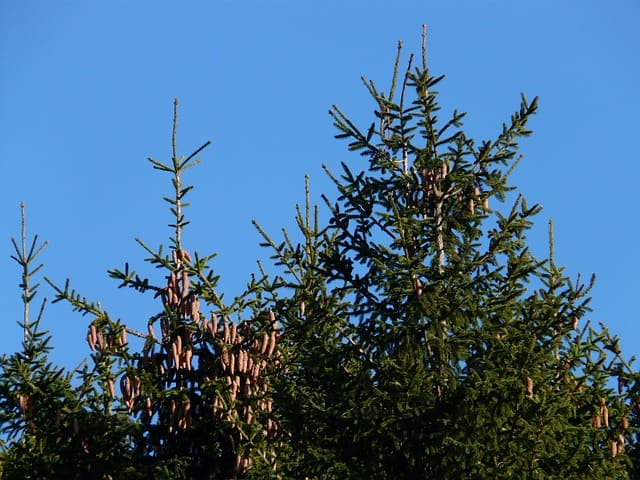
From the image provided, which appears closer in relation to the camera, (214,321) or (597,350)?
(597,350)

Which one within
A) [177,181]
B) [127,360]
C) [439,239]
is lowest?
[127,360]

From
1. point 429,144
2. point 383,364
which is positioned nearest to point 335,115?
point 429,144

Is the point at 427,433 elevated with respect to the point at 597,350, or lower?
lower

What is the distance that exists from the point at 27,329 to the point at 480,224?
18.3ft

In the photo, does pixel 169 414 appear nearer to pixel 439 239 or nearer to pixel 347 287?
pixel 347 287

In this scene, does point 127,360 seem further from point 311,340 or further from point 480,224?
point 480,224

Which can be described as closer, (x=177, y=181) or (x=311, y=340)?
(x=311, y=340)

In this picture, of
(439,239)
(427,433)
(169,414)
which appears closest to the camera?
(427,433)

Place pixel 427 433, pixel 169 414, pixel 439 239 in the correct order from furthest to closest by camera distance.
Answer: pixel 169 414
pixel 439 239
pixel 427 433

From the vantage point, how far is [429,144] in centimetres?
1208

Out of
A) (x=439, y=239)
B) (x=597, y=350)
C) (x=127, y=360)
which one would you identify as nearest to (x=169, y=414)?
(x=127, y=360)

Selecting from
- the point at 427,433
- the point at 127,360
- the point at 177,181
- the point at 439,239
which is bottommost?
the point at 427,433

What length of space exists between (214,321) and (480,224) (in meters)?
3.29

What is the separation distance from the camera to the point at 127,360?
1241 cm
